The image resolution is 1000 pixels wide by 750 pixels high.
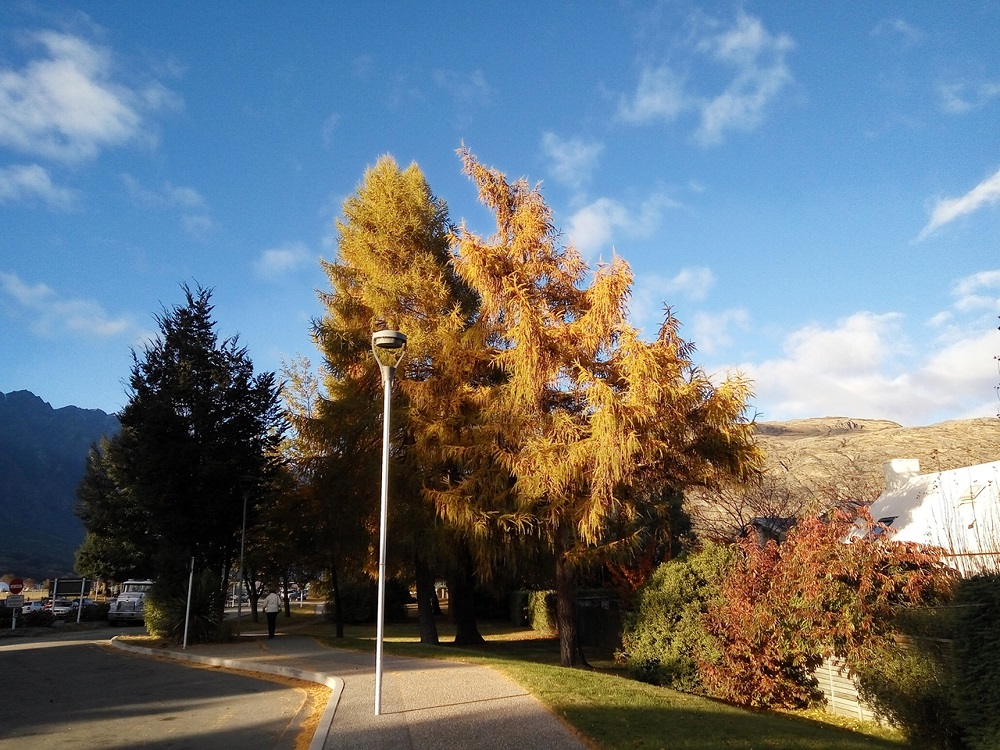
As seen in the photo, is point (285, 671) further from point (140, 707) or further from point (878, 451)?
point (878, 451)

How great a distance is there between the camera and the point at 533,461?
52.4ft

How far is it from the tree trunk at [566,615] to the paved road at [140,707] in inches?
254

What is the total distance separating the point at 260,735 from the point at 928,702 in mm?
8611

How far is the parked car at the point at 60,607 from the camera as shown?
129 ft

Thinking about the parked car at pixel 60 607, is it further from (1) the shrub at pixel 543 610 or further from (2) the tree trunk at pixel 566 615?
(2) the tree trunk at pixel 566 615

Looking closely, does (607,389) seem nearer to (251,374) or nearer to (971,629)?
(971,629)

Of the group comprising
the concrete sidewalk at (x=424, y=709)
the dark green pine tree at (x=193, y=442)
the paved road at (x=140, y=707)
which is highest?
the dark green pine tree at (x=193, y=442)

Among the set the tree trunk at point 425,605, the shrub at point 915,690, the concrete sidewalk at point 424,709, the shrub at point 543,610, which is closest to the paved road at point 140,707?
the concrete sidewalk at point 424,709

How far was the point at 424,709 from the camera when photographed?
9.80m

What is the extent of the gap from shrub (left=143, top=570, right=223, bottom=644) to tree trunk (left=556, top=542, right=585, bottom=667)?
37.4 feet

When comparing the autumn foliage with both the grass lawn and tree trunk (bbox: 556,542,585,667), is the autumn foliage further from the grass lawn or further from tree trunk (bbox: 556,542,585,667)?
tree trunk (bbox: 556,542,585,667)

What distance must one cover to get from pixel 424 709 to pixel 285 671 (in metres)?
6.32

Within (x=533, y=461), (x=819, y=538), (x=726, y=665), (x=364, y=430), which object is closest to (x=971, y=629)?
(x=819, y=538)

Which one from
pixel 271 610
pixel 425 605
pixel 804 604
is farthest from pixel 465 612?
pixel 804 604
